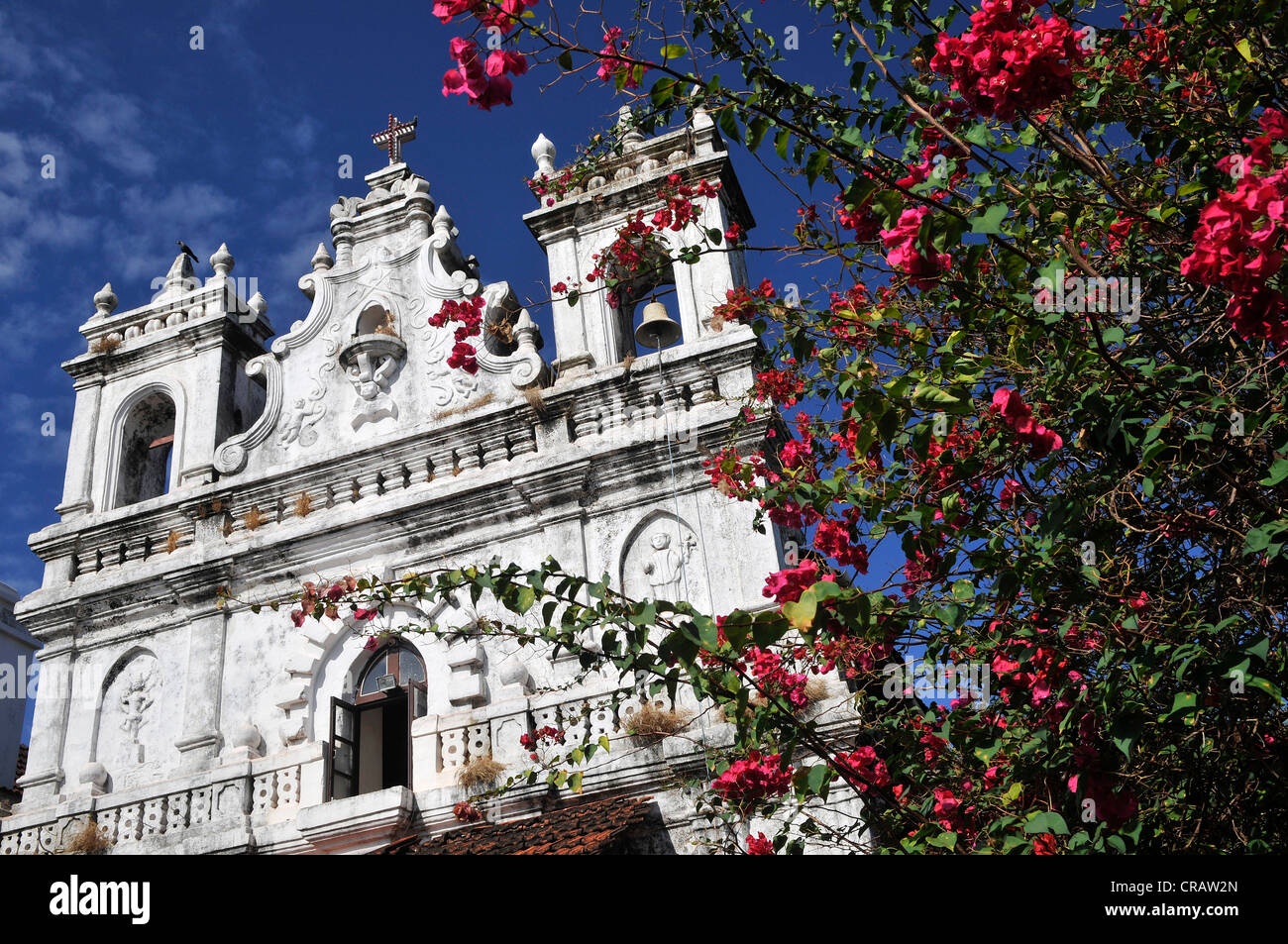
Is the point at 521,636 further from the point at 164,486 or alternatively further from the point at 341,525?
the point at 164,486

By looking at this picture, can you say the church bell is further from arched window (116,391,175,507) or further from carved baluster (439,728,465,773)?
arched window (116,391,175,507)

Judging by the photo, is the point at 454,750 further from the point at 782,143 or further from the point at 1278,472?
the point at 1278,472

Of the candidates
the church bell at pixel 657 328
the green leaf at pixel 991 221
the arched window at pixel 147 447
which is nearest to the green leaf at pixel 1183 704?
the green leaf at pixel 991 221

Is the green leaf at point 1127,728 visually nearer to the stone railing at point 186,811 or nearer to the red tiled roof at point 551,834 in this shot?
the red tiled roof at point 551,834

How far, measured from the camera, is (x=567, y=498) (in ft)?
38.1

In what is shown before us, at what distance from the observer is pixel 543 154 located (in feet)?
45.6

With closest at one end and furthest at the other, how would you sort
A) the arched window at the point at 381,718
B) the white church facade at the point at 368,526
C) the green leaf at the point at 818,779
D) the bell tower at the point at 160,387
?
the green leaf at the point at 818,779
the white church facade at the point at 368,526
the arched window at the point at 381,718
the bell tower at the point at 160,387

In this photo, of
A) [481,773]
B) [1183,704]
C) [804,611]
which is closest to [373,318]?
[481,773]

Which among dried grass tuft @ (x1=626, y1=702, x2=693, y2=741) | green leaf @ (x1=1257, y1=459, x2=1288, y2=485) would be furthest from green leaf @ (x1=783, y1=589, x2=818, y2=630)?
dried grass tuft @ (x1=626, y1=702, x2=693, y2=741)

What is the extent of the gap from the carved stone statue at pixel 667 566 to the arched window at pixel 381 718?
253 centimetres

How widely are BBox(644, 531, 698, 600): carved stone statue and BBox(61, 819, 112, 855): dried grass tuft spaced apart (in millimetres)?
5679

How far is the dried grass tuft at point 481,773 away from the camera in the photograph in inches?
396

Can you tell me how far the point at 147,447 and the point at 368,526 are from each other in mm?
4415
